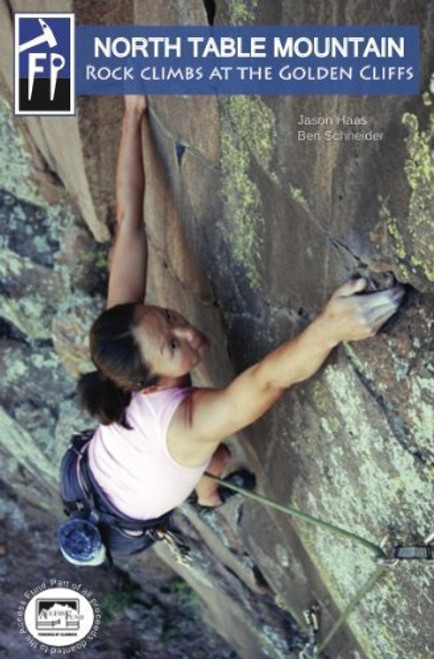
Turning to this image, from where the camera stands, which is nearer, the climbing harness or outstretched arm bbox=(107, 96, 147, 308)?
the climbing harness

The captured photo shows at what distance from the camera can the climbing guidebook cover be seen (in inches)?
45.3

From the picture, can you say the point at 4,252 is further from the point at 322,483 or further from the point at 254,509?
the point at 322,483

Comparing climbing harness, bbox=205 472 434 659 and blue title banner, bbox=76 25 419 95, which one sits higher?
blue title banner, bbox=76 25 419 95

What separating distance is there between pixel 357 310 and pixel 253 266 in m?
0.39

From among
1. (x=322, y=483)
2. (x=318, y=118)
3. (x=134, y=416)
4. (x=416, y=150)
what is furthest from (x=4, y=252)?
(x=416, y=150)

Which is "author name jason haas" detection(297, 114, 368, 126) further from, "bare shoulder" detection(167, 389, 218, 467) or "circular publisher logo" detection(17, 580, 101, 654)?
"circular publisher logo" detection(17, 580, 101, 654)

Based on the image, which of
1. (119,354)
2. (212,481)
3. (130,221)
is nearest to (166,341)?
(119,354)

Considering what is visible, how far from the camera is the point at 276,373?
52.0 inches

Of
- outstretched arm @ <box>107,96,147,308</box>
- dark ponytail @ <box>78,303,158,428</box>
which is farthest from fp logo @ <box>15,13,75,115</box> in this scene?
dark ponytail @ <box>78,303,158,428</box>

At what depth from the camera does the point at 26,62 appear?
1612 millimetres

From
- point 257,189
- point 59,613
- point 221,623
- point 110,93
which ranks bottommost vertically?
point 221,623

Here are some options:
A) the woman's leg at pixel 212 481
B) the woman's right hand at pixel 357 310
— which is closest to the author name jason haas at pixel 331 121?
the woman's right hand at pixel 357 310

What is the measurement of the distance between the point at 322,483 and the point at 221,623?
5.50ft

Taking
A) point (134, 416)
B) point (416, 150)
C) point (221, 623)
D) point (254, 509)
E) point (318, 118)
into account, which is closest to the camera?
point (416, 150)
